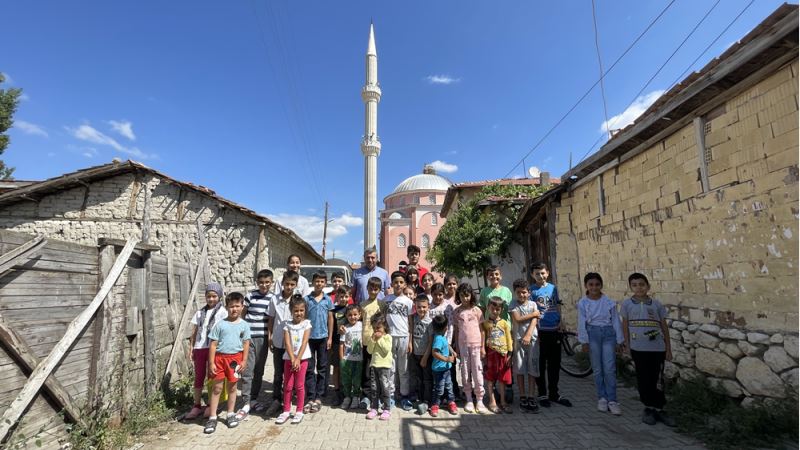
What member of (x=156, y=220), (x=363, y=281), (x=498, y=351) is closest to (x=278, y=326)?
(x=363, y=281)

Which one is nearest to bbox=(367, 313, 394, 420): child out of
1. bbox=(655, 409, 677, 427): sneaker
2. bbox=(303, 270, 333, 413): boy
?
bbox=(303, 270, 333, 413): boy

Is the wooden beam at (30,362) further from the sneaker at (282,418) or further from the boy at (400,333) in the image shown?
the boy at (400,333)

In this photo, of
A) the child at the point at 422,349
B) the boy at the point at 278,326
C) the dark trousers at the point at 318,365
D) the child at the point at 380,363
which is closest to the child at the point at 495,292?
the child at the point at 422,349

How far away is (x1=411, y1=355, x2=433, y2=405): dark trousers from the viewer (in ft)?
14.9

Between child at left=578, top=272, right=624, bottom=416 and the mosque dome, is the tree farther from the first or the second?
the mosque dome

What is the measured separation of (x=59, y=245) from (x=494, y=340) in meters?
4.39

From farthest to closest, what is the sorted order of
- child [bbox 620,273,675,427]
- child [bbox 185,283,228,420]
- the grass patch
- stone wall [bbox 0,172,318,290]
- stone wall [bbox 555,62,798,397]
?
stone wall [bbox 0,172,318,290] < child [bbox 185,283,228,420] < child [bbox 620,273,675,427] < stone wall [bbox 555,62,798,397] < the grass patch

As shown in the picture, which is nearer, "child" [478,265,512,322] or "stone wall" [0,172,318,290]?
"child" [478,265,512,322]

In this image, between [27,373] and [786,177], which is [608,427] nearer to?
[786,177]

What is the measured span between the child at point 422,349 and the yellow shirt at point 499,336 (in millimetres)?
691

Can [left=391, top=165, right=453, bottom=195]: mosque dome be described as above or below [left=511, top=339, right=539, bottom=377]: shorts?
above

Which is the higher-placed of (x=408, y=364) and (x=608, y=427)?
(x=408, y=364)

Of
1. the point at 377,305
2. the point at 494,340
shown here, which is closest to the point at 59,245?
the point at 377,305

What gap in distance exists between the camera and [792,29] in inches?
120
